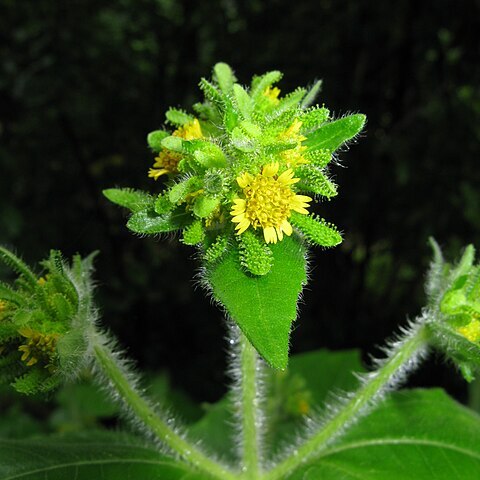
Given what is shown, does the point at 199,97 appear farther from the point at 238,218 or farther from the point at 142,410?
the point at 238,218

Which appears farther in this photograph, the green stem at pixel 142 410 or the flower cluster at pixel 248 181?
the green stem at pixel 142 410

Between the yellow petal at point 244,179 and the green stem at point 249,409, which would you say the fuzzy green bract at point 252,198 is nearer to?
the yellow petal at point 244,179

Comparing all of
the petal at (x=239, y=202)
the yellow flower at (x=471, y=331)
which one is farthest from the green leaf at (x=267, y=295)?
the yellow flower at (x=471, y=331)

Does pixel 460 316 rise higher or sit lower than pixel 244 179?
lower

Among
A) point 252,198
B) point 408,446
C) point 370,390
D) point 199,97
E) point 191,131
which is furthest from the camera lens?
point 199,97

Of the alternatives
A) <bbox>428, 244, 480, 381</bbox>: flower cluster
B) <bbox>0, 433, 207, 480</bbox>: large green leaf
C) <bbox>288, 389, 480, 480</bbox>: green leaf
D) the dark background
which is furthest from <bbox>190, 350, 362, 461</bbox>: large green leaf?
the dark background

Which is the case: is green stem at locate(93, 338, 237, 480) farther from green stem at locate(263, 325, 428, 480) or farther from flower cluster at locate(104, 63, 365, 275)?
flower cluster at locate(104, 63, 365, 275)

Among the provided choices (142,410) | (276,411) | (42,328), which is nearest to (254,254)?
(42,328)
